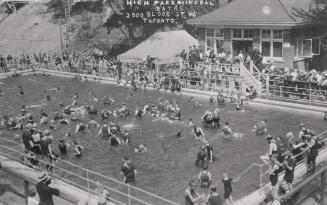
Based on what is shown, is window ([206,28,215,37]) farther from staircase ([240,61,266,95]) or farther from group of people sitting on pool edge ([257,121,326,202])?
group of people sitting on pool edge ([257,121,326,202])

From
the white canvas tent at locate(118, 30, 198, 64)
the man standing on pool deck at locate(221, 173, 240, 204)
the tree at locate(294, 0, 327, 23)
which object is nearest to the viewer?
the man standing on pool deck at locate(221, 173, 240, 204)

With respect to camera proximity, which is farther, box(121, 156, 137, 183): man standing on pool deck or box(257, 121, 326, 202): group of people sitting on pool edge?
box(121, 156, 137, 183): man standing on pool deck

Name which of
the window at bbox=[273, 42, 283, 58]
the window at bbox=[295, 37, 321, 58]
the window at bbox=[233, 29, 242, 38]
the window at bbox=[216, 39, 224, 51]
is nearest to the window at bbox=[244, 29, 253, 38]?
the window at bbox=[233, 29, 242, 38]

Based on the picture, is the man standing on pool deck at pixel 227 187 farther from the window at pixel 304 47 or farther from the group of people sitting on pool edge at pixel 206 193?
the window at pixel 304 47

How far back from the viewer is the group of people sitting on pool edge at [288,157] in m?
14.5

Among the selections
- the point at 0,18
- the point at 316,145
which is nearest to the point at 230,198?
the point at 316,145

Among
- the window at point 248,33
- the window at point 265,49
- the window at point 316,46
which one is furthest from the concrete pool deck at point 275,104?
the window at point 316,46

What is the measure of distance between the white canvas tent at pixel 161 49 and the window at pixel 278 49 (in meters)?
7.98

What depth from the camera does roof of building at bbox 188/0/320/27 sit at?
98.5 ft

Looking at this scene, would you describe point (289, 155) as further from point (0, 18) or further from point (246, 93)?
point (0, 18)

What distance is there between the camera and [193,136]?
22375 millimetres

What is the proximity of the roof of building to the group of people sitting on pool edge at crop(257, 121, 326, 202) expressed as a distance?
14.0 m

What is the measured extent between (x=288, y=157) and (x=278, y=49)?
55.9ft

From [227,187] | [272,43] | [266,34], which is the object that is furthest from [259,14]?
[227,187]
